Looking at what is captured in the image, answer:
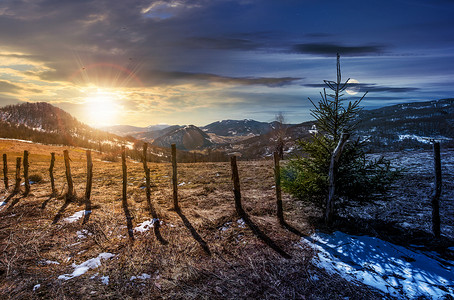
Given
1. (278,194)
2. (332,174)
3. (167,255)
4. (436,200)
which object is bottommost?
(167,255)

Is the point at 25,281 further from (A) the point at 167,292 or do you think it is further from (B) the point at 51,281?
(A) the point at 167,292

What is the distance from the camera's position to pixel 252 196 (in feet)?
44.5

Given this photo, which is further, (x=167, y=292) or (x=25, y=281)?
(x=25, y=281)

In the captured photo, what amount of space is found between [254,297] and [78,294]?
4.24 metres

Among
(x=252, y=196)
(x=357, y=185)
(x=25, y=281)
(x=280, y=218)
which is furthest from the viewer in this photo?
(x=252, y=196)

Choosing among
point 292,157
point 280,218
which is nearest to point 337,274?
point 280,218

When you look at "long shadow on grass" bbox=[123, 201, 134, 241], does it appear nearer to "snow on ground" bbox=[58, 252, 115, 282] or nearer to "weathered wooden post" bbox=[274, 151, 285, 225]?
"snow on ground" bbox=[58, 252, 115, 282]

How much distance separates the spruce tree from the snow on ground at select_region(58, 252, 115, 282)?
6971mm

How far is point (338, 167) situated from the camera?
8.27 metres

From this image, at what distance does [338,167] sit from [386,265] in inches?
133

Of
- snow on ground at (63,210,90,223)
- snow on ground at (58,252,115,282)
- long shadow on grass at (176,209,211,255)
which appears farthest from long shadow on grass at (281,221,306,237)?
snow on ground at (63,210,90,223)

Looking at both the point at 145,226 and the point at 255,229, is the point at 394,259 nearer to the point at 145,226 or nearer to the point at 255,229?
the point at 255,229

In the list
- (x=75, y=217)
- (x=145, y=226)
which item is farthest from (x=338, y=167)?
(x=75, y=217)

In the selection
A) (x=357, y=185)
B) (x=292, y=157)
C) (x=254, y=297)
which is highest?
(x=292, y=157)
